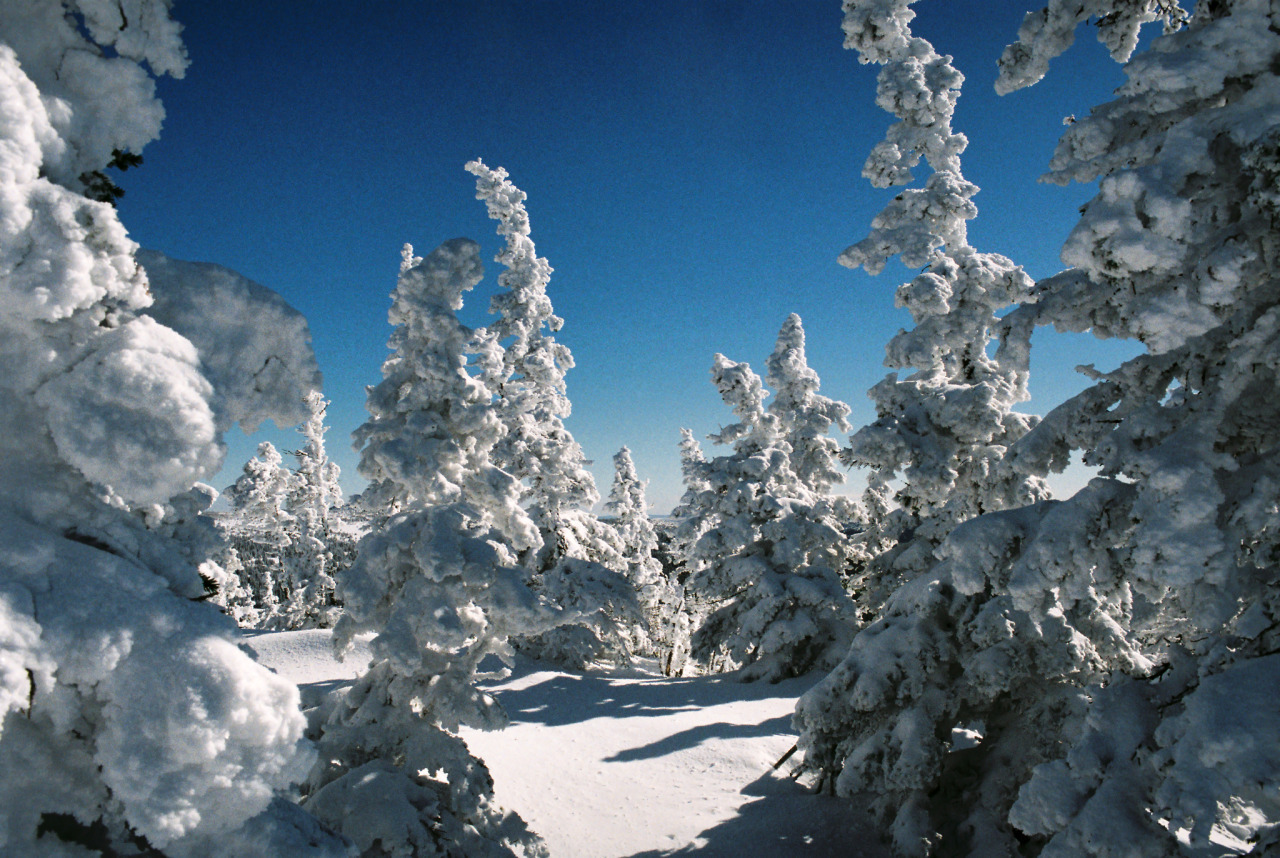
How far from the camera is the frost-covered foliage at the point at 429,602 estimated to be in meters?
6.59

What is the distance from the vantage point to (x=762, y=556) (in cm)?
1816

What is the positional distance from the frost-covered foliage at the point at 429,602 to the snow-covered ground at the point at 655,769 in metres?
2.51

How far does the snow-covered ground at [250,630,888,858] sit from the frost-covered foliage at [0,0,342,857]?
23.9 ft

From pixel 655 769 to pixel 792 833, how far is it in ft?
10.7

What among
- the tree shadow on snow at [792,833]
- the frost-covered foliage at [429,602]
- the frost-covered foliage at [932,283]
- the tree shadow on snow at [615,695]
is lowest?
the tree shadow on snow at [792,833]

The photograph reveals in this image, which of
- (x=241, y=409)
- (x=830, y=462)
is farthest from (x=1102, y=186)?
(x=830, y=462)

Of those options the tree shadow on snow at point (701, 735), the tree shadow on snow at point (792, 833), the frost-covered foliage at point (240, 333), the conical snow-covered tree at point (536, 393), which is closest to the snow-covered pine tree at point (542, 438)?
the conical snow-covered tree at point (536, 393)

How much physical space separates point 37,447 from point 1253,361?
7756mm

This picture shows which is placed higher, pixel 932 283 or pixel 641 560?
pixel 932 283

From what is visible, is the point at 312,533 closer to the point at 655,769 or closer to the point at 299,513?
the point at 299,513

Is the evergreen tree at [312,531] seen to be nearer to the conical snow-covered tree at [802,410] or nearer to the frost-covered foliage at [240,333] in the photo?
the conical snow-covered tree at [802,410]

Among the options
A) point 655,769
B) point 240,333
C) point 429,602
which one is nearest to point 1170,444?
point 240,333

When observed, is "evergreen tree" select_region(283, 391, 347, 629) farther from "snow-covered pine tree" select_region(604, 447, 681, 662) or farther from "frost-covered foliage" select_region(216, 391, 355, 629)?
"snow-covered pine tree" select_region(604, 447, 681, 662)

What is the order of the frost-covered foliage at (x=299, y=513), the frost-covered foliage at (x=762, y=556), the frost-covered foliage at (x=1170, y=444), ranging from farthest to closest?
the frost-covered foliage at (x=299, y=513)
the frost-covered foliage at (x=762, y=556)
the frost-covered foliage at (x=1170, y=444)
